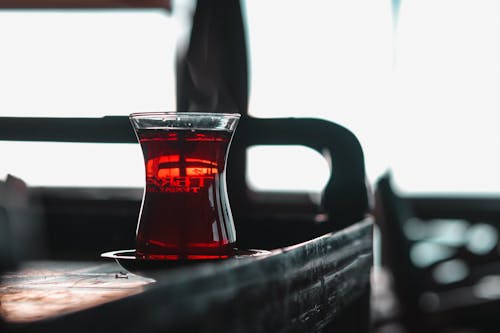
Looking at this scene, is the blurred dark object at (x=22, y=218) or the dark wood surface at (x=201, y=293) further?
the blurred dark object at (x=22, y=218)

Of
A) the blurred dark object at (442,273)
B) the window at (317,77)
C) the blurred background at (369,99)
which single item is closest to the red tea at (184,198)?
the blurred background at (369,99)

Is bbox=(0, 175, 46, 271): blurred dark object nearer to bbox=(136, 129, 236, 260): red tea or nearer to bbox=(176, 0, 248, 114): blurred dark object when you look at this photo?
Answer: bbox=(136, 129, 236, 260): red tea

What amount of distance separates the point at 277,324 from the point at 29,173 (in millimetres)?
4389

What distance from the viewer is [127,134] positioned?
1.54 metres

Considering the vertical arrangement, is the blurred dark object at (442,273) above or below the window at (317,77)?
below

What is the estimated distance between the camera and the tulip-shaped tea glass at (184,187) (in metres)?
0.88

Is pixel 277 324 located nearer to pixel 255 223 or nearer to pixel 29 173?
pixel 255 223

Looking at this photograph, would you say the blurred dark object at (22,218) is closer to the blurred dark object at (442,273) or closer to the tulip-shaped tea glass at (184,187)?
the tulip-shaped tea glass at (184,187)

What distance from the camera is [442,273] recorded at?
493 centimetres

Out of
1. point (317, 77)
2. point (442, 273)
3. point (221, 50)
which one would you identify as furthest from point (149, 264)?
point (317, 77)

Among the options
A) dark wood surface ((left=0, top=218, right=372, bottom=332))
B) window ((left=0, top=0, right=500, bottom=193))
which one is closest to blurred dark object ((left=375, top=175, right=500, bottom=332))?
window ((left=0, top=0, right=500, bottom=193))

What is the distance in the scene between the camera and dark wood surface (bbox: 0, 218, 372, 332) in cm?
46

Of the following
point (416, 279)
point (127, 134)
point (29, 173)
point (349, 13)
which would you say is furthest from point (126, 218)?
point (349, 13)

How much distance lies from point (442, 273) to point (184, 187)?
4235 mm
